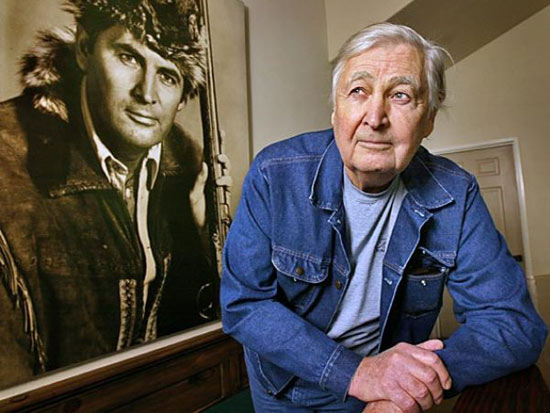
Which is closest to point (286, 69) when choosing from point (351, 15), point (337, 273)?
point (351, 15)

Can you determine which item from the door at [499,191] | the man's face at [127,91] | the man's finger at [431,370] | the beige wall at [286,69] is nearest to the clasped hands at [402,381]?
the man's finger at [431,370]

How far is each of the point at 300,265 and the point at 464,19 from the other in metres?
3.67

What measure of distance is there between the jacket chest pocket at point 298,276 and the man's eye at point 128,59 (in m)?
0.84

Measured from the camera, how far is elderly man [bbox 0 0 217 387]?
96cm

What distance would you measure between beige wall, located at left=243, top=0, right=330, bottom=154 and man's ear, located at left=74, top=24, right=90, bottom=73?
911mm

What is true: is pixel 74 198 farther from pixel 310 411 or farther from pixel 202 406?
pixel 202 406

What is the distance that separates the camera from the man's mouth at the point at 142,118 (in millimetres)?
1254

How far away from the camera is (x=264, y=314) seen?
80 centimetres

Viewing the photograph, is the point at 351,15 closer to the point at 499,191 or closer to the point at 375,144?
the point at 375,144

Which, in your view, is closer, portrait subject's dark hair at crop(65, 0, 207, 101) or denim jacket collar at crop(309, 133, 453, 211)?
denim jacket collar at crop(309, 133, 453, 211)

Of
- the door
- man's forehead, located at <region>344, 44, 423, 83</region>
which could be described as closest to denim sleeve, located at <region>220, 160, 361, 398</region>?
man's forehead, located at <region>344, 44, 423, 83</region>

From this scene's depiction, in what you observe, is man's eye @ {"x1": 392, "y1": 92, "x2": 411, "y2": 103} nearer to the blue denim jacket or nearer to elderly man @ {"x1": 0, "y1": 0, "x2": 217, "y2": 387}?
the blue denim jacket

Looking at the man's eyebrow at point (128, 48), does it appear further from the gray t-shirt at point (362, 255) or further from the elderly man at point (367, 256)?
the gray t-shirt at point (362, 255)

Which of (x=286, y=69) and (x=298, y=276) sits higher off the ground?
(x=286, y=69)
